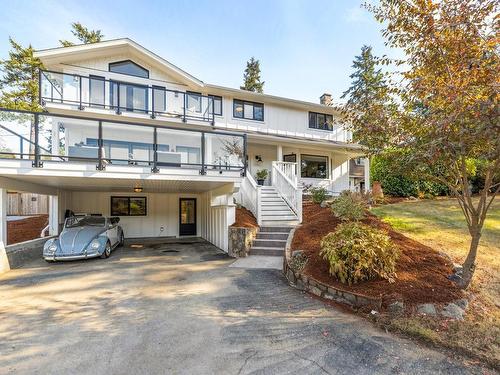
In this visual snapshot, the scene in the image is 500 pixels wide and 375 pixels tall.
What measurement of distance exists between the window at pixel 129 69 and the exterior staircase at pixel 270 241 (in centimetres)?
1021

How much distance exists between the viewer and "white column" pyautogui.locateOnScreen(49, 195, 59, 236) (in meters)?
10.9

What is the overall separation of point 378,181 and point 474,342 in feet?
46.3

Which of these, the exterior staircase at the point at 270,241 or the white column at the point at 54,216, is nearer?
the exterior staircase at the point at 270,241

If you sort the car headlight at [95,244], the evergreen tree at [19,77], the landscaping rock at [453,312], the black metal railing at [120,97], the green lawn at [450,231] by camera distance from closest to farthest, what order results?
the landscaping rock at [453,312], the green lawn at [450,231], the car headlight at [95,244], the black metal railing at [120,97], the evergreen tree at [19,77]

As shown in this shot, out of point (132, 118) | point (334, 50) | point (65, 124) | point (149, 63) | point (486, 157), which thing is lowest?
point (486, 157)

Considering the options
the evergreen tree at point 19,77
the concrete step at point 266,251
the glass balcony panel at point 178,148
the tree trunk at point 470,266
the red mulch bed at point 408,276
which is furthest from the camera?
the evergreen tree at point 19,77

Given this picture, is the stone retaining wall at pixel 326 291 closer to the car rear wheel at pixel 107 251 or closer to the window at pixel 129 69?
the car rear wheel at pixel 107 251

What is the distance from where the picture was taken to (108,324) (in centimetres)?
412

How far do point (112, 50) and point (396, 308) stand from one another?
14.9 m

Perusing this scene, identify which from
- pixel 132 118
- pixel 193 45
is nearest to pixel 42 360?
pixel 132 118

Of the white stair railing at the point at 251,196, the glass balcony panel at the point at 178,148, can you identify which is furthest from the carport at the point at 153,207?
the glass balcony panel at the point at 178,148

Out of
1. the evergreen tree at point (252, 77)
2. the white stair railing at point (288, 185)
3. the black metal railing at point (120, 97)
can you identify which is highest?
the evergreen tree at point (252, 77)

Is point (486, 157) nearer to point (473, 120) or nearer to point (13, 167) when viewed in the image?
point (473, 120)

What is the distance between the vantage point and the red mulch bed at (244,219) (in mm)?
9199
